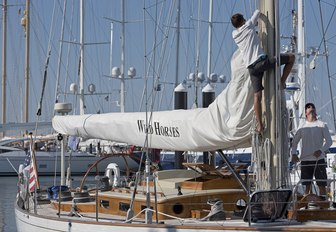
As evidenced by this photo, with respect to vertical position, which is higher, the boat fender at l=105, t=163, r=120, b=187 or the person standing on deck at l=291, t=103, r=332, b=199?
the person standing on deck at l=291, t=103, r=332, b=199

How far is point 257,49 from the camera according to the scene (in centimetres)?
1077

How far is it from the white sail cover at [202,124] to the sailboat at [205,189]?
0.05 ft

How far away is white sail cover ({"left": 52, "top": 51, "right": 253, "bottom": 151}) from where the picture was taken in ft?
36.3

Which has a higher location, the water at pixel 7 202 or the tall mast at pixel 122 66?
the tall mast at pixel 122 66

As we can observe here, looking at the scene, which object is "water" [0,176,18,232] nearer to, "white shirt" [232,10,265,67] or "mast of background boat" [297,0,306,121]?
"mast of background boat" [297,0,306,121]

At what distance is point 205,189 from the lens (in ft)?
40.6

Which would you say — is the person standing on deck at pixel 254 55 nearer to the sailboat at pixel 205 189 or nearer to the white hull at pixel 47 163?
the sailboat at pixel 205 189

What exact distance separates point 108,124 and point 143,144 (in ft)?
4.23

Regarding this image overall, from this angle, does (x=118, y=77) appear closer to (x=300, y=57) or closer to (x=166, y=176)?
(x=300, y=57)

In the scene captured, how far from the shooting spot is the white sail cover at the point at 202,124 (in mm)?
11066

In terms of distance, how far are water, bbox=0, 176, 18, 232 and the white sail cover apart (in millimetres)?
9278

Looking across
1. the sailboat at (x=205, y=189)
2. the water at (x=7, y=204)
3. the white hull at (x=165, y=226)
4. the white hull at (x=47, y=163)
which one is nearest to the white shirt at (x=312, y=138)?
the sailboat at (x=205, y=189)

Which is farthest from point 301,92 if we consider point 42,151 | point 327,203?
point 42,151

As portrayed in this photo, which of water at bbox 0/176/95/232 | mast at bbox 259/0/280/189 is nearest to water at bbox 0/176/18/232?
water at bbox 0/176/95/232
